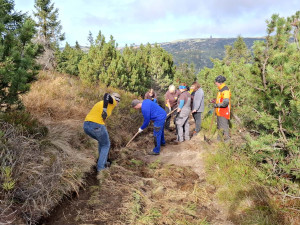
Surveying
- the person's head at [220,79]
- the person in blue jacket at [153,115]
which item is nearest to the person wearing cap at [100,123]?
the person in blue jacket at [153,115]

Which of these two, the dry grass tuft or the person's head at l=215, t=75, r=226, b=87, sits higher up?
the person's head at l=215, t=75, r=226, b=87

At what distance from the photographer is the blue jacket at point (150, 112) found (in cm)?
496

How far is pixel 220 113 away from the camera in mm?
5203

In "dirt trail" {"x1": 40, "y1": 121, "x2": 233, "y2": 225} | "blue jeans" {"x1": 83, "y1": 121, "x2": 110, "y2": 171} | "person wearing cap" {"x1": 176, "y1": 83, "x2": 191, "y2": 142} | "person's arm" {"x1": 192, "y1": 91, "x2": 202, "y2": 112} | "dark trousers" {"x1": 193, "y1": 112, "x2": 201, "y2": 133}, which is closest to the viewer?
"dirt trail" {"x1": 40, "y1": 121, "x2": 233, "y2": 225}

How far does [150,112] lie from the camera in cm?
517

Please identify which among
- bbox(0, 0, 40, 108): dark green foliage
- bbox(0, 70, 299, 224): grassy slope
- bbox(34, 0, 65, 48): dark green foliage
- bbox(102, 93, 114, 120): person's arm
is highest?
bbox(34, 0, 65, 48): dark green foliage

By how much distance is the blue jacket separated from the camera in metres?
4.96

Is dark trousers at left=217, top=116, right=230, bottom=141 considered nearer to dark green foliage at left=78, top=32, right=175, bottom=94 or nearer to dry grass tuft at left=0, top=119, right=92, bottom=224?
dry grass tuft at left=0, top=119, right=92, bottom=224

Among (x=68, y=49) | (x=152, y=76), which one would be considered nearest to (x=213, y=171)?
(x=152, y=76)

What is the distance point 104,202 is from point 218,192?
189cm

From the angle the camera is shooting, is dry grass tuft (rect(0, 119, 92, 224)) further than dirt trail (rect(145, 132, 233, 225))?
No

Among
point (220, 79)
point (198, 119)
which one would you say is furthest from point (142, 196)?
point (198, 119)

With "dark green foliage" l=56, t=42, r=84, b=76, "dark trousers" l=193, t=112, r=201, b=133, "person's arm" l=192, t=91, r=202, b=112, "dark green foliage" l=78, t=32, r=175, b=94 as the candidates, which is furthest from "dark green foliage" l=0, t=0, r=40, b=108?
"dark green foliage" l=56, t=42, r=84, b=76

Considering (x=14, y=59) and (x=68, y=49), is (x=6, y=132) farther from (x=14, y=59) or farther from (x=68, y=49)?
(x=68, y=49)
